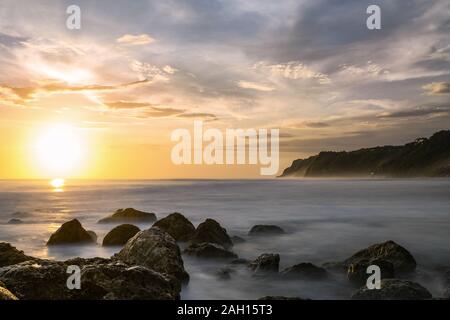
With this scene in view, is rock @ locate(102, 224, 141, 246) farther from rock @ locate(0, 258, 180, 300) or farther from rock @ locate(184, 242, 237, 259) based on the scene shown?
rock @ locate(0, 258, 180, 300)

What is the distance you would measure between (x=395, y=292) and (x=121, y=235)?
13362 millimetres

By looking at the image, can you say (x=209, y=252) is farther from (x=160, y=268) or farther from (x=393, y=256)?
(x=393, y=256)

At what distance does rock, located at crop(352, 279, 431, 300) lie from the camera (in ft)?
34.8

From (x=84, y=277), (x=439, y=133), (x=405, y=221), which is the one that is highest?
(x=439, y=133)

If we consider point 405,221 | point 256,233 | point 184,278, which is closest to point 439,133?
point 405,221

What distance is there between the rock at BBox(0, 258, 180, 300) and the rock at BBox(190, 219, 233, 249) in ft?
33.6

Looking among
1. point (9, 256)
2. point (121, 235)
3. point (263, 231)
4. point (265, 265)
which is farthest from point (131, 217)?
→ point (9, 256)

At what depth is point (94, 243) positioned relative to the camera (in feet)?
69.8

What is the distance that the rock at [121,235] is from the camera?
1992 centimetres

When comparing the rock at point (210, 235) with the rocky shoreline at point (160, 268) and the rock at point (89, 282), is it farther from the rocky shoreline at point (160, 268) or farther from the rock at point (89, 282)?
the rock at point (89, 282)
